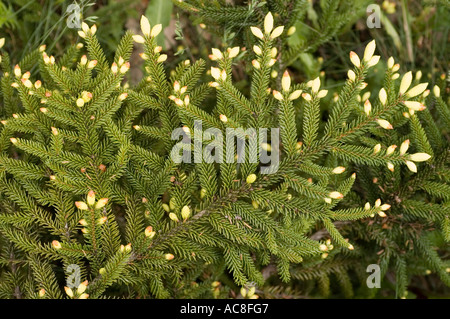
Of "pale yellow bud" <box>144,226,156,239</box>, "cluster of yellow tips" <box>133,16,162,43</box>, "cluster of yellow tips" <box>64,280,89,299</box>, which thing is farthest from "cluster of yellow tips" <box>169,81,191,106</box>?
"cluster of yellow tips" <box>64,280,89,299</box>

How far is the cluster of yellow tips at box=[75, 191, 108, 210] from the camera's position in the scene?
4.21ft

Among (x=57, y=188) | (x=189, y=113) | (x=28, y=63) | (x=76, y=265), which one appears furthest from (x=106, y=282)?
(x=28, y=63)

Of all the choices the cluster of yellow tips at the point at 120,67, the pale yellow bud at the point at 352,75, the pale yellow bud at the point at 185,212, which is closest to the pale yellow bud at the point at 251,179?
the pale yellow bud at the point at 185,212

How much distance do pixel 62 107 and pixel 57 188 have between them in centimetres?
30

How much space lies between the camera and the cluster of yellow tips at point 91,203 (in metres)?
1.28

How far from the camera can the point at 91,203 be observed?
130 centimetres

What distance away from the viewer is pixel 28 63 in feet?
5.82

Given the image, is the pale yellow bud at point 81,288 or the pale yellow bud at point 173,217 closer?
the pale yellow bud at point 81,288

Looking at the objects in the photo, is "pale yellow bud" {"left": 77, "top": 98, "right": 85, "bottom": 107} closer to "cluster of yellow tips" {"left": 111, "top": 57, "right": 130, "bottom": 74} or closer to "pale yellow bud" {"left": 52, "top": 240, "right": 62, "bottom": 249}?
"cluster of yellow tips" {"left": 111, "top": 57, "right": 130, "bottom": 74}

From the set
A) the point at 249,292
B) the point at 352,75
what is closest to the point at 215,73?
the point at 352,75

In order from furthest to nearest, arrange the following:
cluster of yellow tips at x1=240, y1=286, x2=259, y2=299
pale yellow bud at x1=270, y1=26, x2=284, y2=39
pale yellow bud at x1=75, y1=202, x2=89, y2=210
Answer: cluster of yellow tips at x1=240, y1=286, x2=259, y2=299 < pale yellow bud at x1=270, y1=26, x2=284, y2=39 < pale yellow bud at x1=75, y1=202, x2=89, y2=210

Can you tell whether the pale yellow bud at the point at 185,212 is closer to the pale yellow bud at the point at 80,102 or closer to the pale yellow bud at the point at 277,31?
the pale yellow bud at the point at 80,102

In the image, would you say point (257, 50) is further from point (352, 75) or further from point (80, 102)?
point (80, 102)

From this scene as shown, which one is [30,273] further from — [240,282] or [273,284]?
[273,284]
